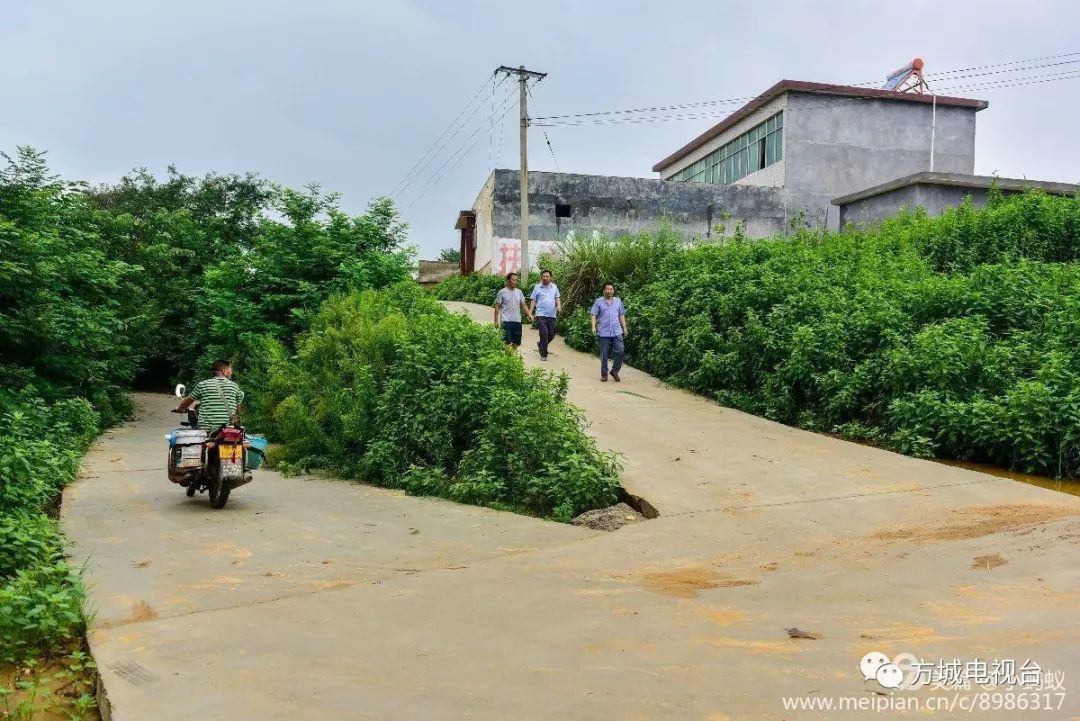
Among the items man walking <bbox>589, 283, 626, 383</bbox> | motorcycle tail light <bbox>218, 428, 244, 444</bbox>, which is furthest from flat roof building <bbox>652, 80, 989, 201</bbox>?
motorcycle tail light <bbox>218, 428, 244, 444</bbox>

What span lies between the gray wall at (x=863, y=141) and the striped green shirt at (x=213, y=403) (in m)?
25.1

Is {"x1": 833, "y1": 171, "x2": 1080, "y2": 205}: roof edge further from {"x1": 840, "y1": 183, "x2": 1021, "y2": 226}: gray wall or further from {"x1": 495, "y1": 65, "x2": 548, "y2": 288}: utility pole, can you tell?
{"x1": 495, "y1": 65, "x2": 548, "y2": 288}: utility pole

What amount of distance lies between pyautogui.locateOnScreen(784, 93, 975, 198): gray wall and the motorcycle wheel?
25.7m

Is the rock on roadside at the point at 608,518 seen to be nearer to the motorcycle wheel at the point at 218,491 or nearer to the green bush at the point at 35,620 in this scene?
the motorcycle wheel at the point at 218,491

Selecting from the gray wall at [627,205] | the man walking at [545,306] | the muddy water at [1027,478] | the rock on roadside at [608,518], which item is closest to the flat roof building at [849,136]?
the gray wall at [627,205]

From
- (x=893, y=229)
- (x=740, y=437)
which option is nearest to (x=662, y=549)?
(x=740, y=437)

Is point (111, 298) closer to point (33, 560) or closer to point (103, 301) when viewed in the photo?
point (103, 301)

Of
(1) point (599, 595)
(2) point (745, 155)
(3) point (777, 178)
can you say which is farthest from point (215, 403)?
(2) point (745, 155)

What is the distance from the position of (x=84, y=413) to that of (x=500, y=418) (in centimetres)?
949

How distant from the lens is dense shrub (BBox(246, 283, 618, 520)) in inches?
355

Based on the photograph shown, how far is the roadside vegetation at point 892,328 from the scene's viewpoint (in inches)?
385

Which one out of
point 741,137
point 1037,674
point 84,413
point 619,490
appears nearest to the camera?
point 1037,674

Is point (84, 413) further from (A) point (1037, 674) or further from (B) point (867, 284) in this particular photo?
(A) point (1037, 674)

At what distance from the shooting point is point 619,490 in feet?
29.2
